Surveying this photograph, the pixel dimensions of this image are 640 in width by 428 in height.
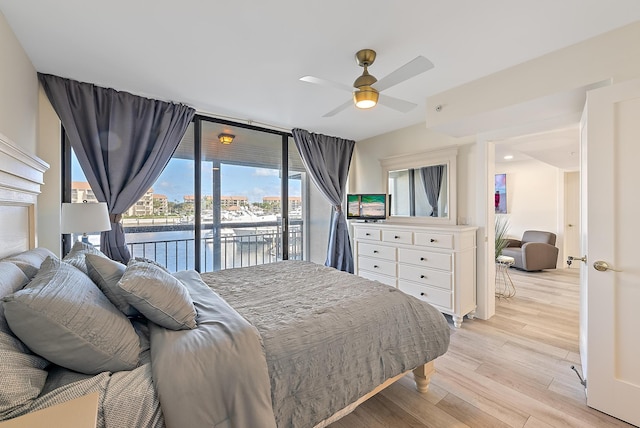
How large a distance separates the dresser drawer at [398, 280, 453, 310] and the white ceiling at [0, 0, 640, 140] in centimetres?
216

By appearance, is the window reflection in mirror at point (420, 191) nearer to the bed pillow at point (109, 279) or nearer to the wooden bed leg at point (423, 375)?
the wooden bed leg at point (423, 375)

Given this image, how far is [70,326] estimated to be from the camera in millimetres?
965

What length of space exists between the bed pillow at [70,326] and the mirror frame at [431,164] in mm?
3494

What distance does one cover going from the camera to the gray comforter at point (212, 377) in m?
1.00

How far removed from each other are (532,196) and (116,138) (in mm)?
7526

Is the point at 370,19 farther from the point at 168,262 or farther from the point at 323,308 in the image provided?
the point at 168,262

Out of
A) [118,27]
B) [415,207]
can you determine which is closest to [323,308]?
[118,27]

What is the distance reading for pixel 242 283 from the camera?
2184 millimetres

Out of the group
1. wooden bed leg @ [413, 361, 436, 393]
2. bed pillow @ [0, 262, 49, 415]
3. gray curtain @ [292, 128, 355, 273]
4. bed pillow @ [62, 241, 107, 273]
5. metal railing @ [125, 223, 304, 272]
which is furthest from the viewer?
gray curtain @ [292, 128, 355, 273]

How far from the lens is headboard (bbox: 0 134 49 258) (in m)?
1.47

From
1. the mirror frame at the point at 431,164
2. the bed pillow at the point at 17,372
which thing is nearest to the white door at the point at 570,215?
the mirror frame at the point at 431,164

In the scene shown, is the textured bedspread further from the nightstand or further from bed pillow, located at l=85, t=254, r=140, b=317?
the nightstand

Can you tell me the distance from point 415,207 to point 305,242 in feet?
6.03

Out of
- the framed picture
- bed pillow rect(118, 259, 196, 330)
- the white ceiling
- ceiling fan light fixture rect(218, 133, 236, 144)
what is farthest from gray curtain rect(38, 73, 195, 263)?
the framed picture
